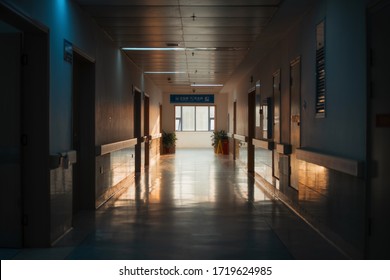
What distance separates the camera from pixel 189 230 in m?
5.54

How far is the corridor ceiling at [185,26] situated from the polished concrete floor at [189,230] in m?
2.67

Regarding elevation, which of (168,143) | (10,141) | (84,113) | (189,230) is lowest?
(189,230)

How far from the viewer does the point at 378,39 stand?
12.5 ft

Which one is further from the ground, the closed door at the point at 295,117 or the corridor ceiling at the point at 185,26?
the corridor ceiling at the point at 185,26

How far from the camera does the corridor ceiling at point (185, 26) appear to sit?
6.07 m

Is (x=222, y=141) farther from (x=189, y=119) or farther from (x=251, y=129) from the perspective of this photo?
(x=251, y=129)

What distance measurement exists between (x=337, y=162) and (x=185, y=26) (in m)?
3.56

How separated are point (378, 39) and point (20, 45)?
3.19m

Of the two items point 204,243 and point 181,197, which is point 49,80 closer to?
point 204,243

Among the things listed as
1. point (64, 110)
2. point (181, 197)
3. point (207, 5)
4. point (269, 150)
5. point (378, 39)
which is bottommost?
point (181, 197)

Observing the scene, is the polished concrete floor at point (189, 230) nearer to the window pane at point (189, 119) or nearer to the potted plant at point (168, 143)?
the potted plant at point (168, 143)

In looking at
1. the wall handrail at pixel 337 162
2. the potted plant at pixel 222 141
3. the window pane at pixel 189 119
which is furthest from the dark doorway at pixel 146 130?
the window pane at pixel 189 119

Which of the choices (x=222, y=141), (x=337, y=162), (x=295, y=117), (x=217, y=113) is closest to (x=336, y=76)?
(x=337, y=162)

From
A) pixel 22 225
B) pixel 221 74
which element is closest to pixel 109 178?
pixel 22 225
